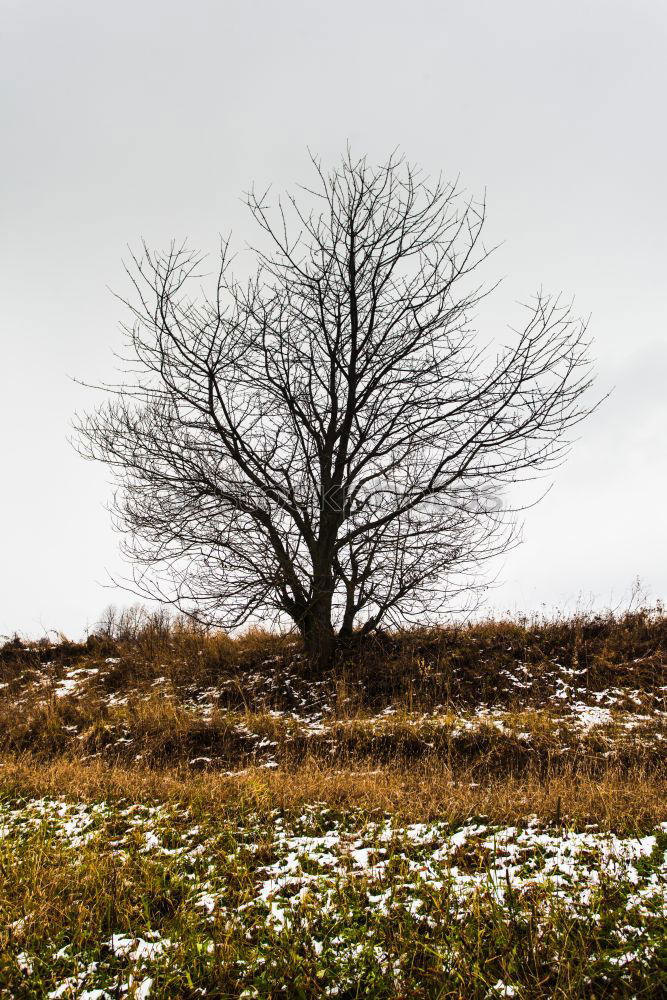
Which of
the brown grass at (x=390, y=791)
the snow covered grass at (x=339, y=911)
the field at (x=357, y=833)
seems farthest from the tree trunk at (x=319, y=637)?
the snow covered grass at (x=339, y=911)

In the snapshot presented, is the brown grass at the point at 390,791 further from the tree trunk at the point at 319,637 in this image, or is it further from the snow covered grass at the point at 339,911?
the tree trunk at the point at 319,637

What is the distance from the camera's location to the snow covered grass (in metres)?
2.72

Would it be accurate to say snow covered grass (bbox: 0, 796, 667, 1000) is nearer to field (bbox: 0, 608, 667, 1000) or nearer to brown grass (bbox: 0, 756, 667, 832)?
field (bbox: 0, 608, 667, 1000)

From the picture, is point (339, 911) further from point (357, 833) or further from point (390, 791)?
A: point (390, 791)

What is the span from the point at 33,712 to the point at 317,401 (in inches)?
250

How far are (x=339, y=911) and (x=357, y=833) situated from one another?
2.99ft

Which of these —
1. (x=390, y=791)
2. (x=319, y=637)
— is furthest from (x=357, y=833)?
(x=319, y=637)

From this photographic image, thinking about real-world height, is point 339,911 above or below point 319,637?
below

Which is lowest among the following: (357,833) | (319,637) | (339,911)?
(339,911)

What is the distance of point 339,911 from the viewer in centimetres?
317

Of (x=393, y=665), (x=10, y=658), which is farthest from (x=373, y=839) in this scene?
(x=10, y=658)

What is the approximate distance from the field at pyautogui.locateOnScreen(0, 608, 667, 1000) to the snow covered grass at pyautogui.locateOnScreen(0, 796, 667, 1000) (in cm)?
1

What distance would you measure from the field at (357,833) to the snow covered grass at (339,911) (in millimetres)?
13

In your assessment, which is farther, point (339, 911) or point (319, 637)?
point (319, 637)
